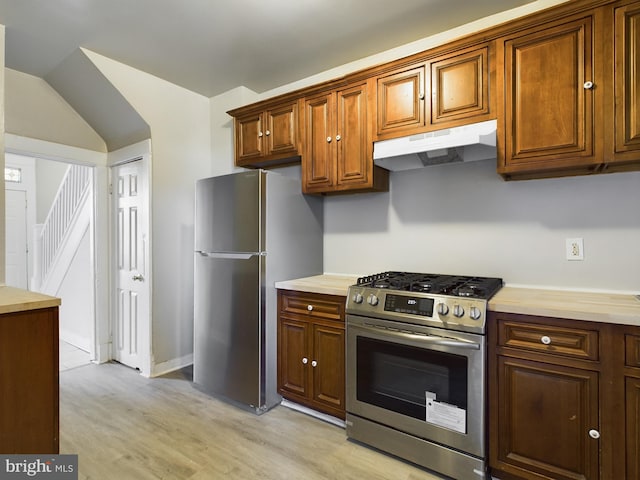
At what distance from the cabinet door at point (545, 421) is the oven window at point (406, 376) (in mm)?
200

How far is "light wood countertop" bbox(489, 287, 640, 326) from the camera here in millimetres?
1434

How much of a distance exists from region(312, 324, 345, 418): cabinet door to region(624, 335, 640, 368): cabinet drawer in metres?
1.39

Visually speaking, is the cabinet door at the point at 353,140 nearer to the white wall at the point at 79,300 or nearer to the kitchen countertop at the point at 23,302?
the kitchen countertop at the point at 23,302

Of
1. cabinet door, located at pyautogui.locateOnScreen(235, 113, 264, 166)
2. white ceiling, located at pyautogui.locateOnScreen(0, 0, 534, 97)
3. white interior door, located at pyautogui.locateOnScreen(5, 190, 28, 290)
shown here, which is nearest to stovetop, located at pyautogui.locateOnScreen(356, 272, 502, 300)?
cabinet door, located at pyautogui.locateOnScreen(235, 113, 264, 166)

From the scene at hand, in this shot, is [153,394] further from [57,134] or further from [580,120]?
[580,120]

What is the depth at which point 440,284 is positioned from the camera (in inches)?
78.2

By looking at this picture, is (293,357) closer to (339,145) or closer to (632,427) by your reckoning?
(339,145)

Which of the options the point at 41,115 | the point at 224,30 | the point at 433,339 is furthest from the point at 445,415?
the point at 41,115

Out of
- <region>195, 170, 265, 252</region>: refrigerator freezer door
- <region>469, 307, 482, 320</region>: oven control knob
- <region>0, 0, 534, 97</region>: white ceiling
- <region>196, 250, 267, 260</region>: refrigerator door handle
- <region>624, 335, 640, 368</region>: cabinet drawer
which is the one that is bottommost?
<region>624, 335, 640, 368</region>: cabinet drawer

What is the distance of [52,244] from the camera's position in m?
4.87

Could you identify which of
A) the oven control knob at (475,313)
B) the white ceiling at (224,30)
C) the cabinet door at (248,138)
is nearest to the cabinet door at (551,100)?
the white ceiling at (224,30)

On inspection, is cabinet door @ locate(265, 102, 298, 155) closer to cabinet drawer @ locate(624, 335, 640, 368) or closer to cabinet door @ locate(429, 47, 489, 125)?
cabinet door @ locate(429, 47, 489, 125)

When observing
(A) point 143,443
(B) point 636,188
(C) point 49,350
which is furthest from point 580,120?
(A) point 143,443

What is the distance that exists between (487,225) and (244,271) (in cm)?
171
